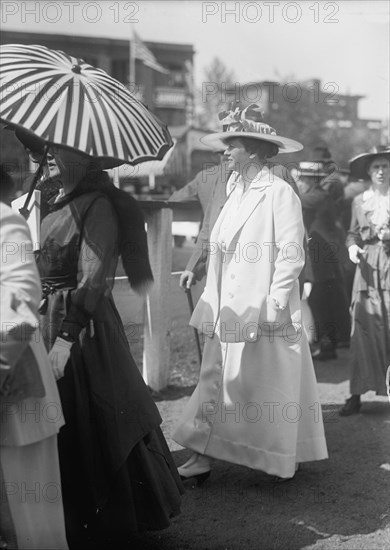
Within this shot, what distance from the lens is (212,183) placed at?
635cm

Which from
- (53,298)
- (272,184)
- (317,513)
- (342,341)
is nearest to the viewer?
(53,298)

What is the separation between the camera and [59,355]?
345cm

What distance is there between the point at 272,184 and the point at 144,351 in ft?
8.24

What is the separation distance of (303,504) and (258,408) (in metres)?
0.57

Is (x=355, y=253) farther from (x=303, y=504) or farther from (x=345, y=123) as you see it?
(x=345, y=123)

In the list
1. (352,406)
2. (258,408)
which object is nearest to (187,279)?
(258,408)

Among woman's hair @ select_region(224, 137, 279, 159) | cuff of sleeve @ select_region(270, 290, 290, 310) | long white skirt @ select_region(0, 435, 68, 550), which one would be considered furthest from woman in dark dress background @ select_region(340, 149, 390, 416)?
long white skirt @ select_region(0, 435, 68, 550)

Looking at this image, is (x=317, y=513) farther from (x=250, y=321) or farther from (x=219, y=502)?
(x=250, y=321)

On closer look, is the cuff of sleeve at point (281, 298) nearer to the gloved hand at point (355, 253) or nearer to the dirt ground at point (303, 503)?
the dirt ground at point (303, 503)

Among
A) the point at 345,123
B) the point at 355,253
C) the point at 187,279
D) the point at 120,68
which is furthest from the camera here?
the point at 120,68

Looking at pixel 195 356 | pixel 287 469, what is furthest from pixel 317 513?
pixel 195 356

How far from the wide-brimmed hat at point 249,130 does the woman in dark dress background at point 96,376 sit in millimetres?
1257

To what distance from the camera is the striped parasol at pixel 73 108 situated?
3.27m

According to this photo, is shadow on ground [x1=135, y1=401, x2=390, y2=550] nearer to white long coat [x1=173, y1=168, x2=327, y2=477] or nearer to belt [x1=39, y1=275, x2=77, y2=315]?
white long coat [x1=173, y1=168, x2=327, y2=477]
